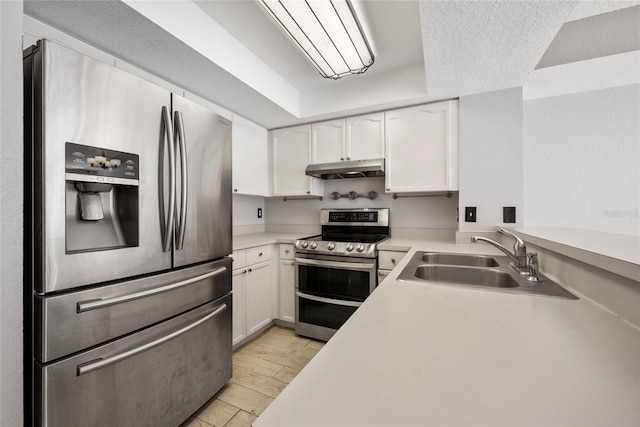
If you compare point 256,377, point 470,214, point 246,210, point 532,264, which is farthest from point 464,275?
point 246,210

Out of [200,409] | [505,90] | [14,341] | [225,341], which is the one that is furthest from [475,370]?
[505,90]

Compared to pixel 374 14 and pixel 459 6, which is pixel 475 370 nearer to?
pixel 459 6

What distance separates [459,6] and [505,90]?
123cm

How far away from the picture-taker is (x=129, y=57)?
63.0 inches

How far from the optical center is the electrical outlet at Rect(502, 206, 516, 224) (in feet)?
6.90

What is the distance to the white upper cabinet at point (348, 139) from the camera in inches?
98.7

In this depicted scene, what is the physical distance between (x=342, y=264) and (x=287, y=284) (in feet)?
2.15

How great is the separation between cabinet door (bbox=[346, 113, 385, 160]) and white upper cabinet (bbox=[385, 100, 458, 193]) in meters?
0.07

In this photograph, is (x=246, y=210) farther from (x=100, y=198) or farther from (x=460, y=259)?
(x=460, y=259)

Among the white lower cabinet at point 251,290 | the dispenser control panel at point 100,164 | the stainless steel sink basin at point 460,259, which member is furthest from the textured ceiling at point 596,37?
the white lower cabinet at point 251,290

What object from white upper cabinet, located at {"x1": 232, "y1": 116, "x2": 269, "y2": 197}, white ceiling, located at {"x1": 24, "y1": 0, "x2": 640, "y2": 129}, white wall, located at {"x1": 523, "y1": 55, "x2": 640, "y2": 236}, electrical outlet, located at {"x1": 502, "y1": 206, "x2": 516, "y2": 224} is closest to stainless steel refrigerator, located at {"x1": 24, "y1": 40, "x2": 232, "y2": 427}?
white ceiling, located at {"x1": 24, "y1": 0, "x2": 640, "y2": 129}

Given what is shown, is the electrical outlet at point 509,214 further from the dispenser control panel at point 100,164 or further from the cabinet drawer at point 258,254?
the dispenser control panel at point 100,164

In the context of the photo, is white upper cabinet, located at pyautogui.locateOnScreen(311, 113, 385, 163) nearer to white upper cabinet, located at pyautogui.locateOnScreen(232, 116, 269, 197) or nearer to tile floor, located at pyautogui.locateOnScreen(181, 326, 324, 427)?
white upper cabinet, located at pyautogui.locateOnScreen(232, 116, 269, 197)

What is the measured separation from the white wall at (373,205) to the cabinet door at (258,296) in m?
0.85
